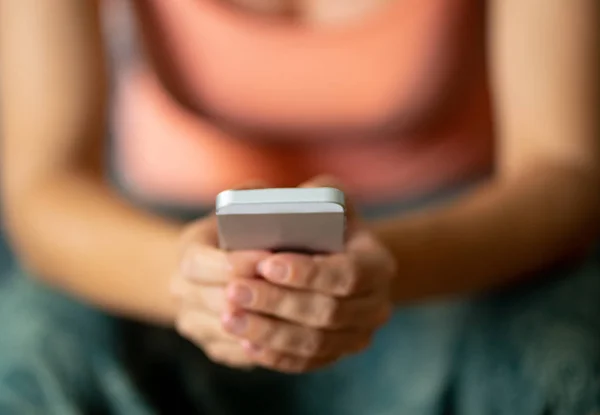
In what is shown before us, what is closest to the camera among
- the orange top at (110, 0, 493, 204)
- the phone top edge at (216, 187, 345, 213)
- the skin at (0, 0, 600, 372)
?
the phone top edge at (216, 187, 345, 213)

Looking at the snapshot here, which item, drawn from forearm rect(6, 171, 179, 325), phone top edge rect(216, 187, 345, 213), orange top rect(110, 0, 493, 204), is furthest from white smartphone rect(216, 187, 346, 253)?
orange top rect(110, 0, 493, 204)

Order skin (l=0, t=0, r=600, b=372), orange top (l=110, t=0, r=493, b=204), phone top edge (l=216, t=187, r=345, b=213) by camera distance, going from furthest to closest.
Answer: orange top (l=110, t=0, r=493, b=204) < skin (l=0, t=0, r=600, b=372) < phone top edge (l=216, t=187, r=345, b=213)

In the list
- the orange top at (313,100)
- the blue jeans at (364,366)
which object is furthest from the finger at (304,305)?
the orange top at (313,100)

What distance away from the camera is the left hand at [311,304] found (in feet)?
1.55

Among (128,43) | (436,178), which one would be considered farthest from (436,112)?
(128,43)

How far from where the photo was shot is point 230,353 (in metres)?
0.55

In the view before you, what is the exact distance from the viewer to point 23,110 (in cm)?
67

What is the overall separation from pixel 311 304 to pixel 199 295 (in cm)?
8

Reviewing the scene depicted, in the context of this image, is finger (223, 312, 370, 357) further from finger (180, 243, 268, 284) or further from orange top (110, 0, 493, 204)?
orange top (110, 0, 493, 204)

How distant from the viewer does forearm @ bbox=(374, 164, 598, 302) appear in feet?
1.99

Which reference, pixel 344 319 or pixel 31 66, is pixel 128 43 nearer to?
pixel 31 66

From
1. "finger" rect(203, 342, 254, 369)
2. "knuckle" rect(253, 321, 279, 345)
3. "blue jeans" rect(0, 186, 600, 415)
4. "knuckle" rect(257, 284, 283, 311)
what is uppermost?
"knuckle" rect(257, 284, 283, 311)

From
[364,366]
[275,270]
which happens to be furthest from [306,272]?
[364,366]

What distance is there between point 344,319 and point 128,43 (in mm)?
407
